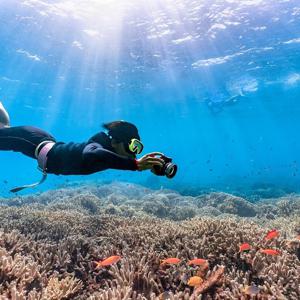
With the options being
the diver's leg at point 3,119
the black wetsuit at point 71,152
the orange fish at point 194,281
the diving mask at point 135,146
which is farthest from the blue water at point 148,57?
the orange fish at point 194,281

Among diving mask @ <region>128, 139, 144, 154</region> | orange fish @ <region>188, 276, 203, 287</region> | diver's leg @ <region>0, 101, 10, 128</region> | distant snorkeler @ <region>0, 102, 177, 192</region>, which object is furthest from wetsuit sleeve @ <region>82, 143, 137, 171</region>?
diver's leg @ <region>0, 101, 10, 128</region>

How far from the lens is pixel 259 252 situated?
506cm

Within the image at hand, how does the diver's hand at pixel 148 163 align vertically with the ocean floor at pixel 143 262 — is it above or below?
above

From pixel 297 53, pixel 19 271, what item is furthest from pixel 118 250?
pixel 297 53

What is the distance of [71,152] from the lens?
192 inches

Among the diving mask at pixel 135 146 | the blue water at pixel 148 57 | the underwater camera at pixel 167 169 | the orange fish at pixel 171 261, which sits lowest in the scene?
the orange fish at pixel 171 261

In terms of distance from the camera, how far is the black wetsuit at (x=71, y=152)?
430 cm

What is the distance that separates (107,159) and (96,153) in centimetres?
19

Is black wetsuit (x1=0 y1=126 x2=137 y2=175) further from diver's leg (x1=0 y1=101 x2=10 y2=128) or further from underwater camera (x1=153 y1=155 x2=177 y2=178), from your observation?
underwater camera (x1=153 y1=155 x2=177 y2=178)

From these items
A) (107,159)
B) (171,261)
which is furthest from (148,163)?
(171,261)

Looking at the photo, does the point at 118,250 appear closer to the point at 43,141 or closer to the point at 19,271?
the point at 19,271

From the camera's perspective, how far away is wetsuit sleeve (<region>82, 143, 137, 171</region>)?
14.0ft

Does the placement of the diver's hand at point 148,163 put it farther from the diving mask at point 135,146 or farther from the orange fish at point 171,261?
the orange fish at point 171,261

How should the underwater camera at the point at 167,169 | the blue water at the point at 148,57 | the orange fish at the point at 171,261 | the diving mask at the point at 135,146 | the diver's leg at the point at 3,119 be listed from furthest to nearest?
the blue water at the point at 148,57 → the diver's leg at the point at 3,119 → the orange fish at the point at 171,261 → the diving mask at the point at 135,146 → the underwater camera at the point at 167,169
